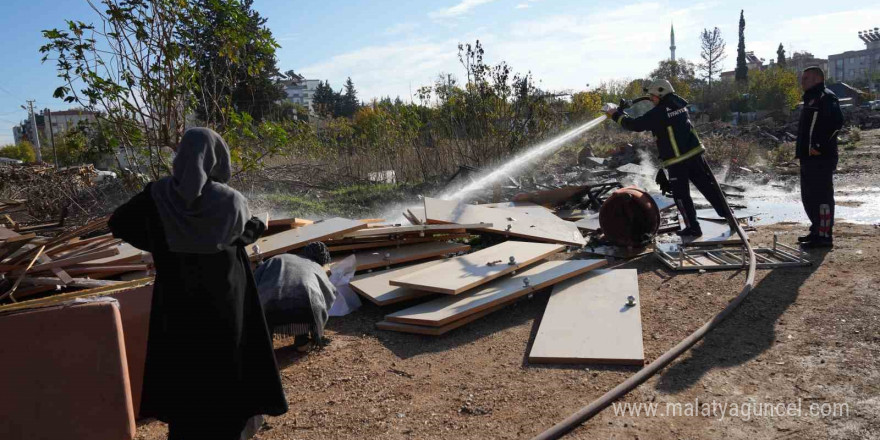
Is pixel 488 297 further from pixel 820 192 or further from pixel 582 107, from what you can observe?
pixel 582 107

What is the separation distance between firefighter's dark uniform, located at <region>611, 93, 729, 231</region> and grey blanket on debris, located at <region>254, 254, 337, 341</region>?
4644mm

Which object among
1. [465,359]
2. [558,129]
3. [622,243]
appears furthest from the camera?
[558,129]

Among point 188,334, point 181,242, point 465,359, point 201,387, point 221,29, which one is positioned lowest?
point 465,359

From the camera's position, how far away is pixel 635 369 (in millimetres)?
3965

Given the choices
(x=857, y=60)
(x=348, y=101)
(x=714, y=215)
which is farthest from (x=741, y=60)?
(x=857, y=60)

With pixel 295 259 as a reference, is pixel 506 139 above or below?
above

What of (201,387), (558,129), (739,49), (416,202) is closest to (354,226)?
(201,387)

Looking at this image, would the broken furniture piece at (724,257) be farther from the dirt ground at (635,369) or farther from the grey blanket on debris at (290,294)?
the grey blanket on debris at (290,294)

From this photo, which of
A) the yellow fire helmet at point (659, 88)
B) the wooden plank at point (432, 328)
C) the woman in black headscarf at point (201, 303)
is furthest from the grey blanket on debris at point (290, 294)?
the yellow fire helmet at point (659, 88)

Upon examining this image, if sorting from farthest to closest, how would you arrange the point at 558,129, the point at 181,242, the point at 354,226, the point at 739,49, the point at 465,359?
the point at 739,49
the point at 558,129
the point at 354,226
the point at 465,359
the point at 181,242

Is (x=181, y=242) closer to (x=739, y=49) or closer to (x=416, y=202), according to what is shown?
(x=416, y=202)

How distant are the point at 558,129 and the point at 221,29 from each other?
930 centimetres

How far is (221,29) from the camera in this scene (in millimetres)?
6680

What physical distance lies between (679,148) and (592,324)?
3.58 metres
